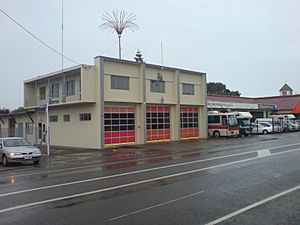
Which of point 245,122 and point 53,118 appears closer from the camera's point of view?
point 53,118

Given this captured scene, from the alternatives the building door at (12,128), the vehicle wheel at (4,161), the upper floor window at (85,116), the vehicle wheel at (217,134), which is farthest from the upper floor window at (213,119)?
the vehicle wheel at (4,161)

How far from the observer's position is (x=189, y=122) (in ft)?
125

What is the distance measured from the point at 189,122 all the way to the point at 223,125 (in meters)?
4.02

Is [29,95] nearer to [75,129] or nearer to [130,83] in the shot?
[75,129]

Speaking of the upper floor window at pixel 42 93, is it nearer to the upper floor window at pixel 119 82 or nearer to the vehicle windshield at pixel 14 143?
the upper floor window at pixel 119 82

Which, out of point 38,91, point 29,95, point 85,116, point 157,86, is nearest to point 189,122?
point 157,86

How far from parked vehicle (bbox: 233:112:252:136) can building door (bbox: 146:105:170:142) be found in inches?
347

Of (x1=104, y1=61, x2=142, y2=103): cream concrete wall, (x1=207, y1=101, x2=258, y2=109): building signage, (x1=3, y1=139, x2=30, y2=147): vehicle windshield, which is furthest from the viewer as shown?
(x1=207, y1=101, x2=258, y2=109): building signage

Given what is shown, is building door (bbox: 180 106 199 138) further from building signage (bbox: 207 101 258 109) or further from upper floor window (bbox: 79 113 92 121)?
upper floor window (bbox: 79 113 92 121)

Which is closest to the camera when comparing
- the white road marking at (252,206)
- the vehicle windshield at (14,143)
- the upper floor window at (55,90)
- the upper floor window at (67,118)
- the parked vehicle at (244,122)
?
the white road marking at (252,206)

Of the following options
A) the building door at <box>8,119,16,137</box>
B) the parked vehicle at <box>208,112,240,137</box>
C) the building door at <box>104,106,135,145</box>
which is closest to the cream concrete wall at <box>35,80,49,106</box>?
the building door at <box>8,119,16,137</box>

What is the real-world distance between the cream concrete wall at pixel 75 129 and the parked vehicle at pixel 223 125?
1596 centimetres

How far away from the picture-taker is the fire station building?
95.5ft

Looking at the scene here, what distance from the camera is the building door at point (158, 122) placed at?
3359 cm
